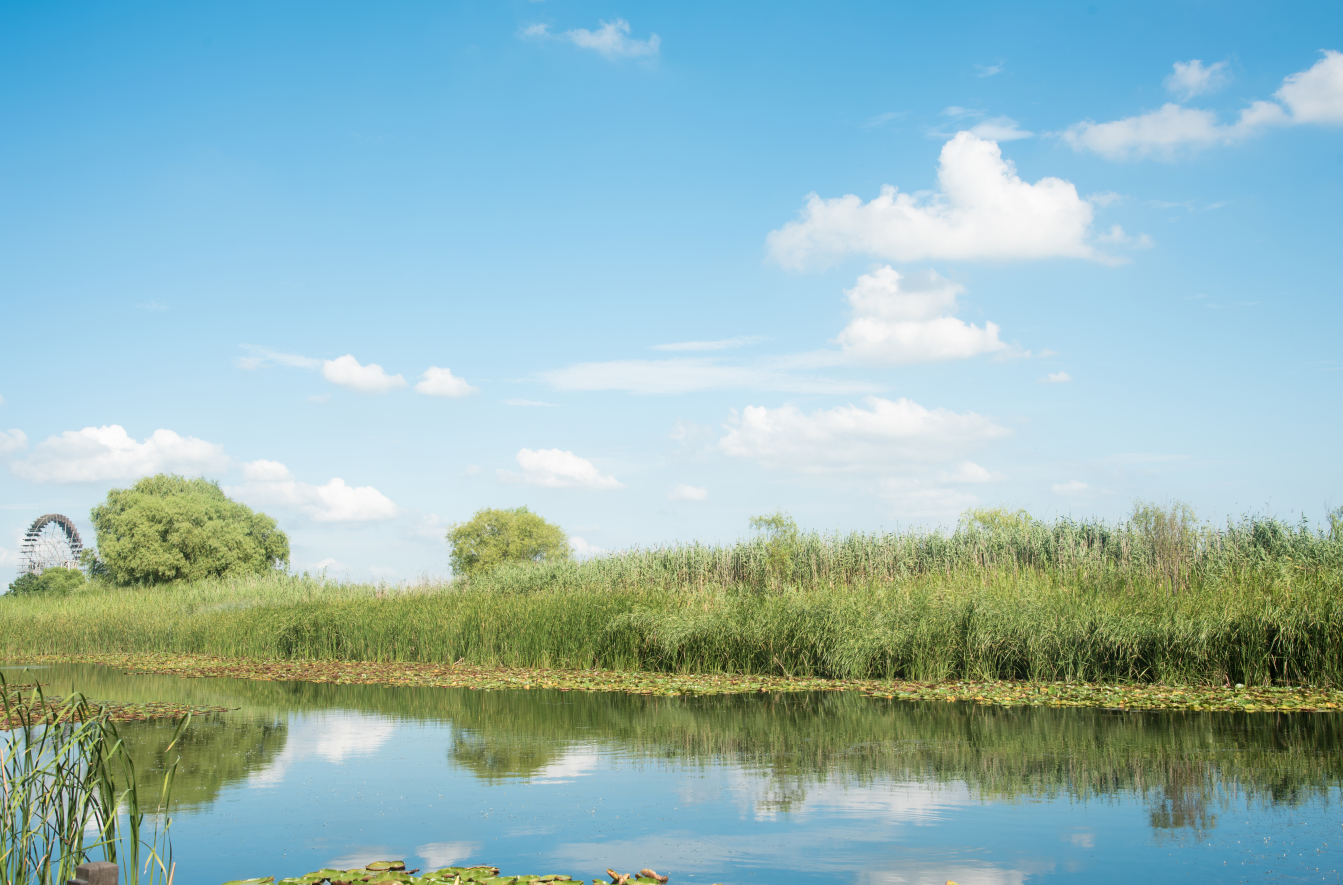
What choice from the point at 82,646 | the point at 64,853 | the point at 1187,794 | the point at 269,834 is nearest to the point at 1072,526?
the point at 1187,794

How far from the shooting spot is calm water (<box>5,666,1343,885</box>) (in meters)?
6.04

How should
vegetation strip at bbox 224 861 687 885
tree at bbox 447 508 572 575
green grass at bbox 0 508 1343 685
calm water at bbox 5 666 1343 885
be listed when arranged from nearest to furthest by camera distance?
1. vegetation strip at bbox 224 861 687 885
2. calm water at bbox 5 666 1343 885
3. green grass at bbox 0 508 1343 685
4. tree at bbox 447 508 572 575

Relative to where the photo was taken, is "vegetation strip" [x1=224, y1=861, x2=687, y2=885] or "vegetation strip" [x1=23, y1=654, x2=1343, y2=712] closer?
"vegetation strip" [x1=224, y1=861, x2=687, y2=885]

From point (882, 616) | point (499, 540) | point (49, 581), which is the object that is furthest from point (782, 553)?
point (49, 581)

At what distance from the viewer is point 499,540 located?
2202 inches

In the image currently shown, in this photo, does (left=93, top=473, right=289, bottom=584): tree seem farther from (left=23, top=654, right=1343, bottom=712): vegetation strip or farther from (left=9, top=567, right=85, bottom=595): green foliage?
(left=23, top=654, right=1343, bottom=712): vegetation strip

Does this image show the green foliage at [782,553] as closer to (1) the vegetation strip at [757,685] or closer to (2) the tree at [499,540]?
(1) the vegetation strip at [757,685]

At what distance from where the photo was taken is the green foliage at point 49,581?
169 feet

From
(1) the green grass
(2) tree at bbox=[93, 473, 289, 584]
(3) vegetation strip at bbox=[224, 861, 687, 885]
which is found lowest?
(3) vegetation strip at bbox=[224, 861, 687, 885]

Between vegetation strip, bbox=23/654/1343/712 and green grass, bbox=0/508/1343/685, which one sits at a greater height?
green grass, bbox=0/508/1343/685

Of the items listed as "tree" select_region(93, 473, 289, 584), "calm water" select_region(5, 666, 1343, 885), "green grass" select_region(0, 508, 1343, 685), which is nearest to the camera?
"calm water" select_region(5, 666, 1343, 885)

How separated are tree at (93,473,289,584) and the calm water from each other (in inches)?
1557

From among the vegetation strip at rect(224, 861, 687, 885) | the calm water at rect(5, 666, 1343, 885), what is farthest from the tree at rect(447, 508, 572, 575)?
the vegetation strip at rect(224, 861, 687, 885)

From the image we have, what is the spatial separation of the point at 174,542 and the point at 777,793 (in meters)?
47.4
